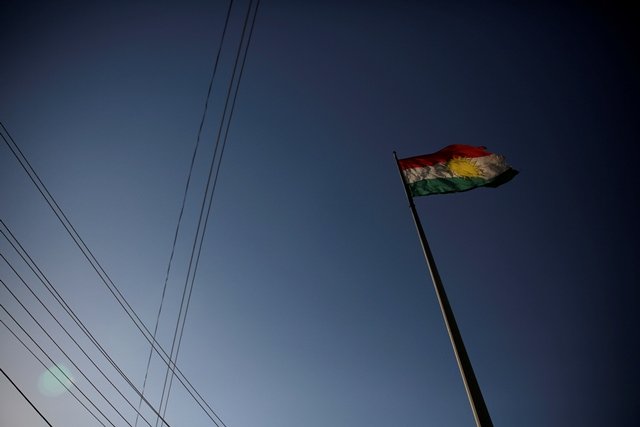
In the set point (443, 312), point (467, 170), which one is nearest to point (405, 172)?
point (467, 170)

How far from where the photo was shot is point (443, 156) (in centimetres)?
820

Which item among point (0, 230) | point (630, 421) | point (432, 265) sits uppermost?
point (0, 230)

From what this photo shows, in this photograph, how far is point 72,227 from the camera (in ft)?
23.2

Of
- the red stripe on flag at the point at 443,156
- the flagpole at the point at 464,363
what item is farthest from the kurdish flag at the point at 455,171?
the flagpole at the point at 464,363

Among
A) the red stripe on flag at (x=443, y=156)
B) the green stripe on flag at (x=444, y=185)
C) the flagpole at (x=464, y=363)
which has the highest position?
the red stripe on flag at (x=443, y=156)

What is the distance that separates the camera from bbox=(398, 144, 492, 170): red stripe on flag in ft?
26.3

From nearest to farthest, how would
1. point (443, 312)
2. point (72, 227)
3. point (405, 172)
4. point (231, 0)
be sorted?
1. point (443, 312)
2. point (231, 0)
3. point (72, 227)
4. point (405, 172)

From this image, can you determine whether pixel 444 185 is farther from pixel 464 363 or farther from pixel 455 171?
pixel 464 363

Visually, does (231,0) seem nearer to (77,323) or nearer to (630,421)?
(77,323)

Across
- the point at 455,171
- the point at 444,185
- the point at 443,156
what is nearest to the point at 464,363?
the point at 444,185

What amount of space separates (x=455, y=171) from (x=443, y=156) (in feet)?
1.85

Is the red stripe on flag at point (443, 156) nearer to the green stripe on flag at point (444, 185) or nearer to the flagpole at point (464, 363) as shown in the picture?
the green stripe on flag at point (444, 185)

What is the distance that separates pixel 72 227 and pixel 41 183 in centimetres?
114

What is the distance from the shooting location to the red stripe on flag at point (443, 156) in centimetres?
802
